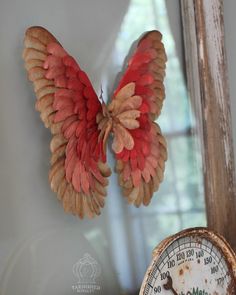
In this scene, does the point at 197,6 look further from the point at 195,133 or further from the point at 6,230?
the point at 6,230

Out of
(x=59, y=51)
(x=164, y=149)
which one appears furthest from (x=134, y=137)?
(x=59, y=51)

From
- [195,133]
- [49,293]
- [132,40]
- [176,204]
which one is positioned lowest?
[49,293]

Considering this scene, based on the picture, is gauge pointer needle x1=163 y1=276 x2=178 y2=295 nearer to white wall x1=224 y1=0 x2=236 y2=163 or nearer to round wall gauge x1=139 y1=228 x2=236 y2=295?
round wall gauge x1=139 y1=228 x2=236 y2=295

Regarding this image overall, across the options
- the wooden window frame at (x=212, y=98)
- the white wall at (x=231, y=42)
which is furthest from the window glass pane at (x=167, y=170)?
the white wall at (x=231, y=42)

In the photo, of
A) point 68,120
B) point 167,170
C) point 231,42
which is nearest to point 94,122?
point 68,120

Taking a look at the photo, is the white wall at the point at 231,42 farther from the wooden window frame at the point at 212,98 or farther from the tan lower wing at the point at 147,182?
the tan lower wing at the point at 147,182

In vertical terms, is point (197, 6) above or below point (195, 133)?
above
